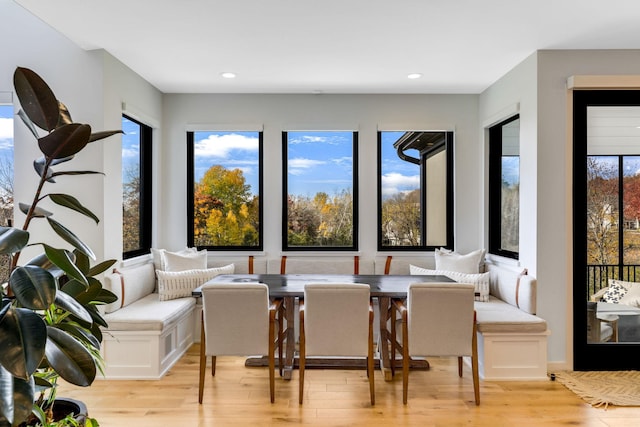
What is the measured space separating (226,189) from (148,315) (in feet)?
5.98

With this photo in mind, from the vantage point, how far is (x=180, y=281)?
4.20 metres

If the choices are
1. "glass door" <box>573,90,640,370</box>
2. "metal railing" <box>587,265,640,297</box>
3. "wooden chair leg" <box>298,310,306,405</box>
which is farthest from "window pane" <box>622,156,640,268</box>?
"wooden chair leg" <box>298,310,306,405</box>

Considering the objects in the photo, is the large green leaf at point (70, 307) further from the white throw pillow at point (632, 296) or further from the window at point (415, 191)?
the white throw pillow at point (632, 296)

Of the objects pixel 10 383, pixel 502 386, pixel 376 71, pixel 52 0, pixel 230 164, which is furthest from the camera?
pixel 230 164

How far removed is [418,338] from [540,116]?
209cm

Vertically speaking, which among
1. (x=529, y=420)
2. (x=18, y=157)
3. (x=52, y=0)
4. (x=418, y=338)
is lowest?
(x=529, y=420)

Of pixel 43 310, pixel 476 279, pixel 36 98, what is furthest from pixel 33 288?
pixel 476 279

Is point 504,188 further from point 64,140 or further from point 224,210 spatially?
point 64,140

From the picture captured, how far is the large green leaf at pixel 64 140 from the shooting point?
4.93 ft

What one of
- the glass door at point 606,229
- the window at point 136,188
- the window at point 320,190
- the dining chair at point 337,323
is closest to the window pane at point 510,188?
the glass door at point 606,229

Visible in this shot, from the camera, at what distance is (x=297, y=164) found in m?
5.00

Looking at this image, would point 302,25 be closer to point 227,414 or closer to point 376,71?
point 376,71

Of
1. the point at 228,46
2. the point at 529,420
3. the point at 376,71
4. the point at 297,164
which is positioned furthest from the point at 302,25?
the point at 529,420

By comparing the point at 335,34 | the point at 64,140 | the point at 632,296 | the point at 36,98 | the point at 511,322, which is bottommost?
the point at 511,322
